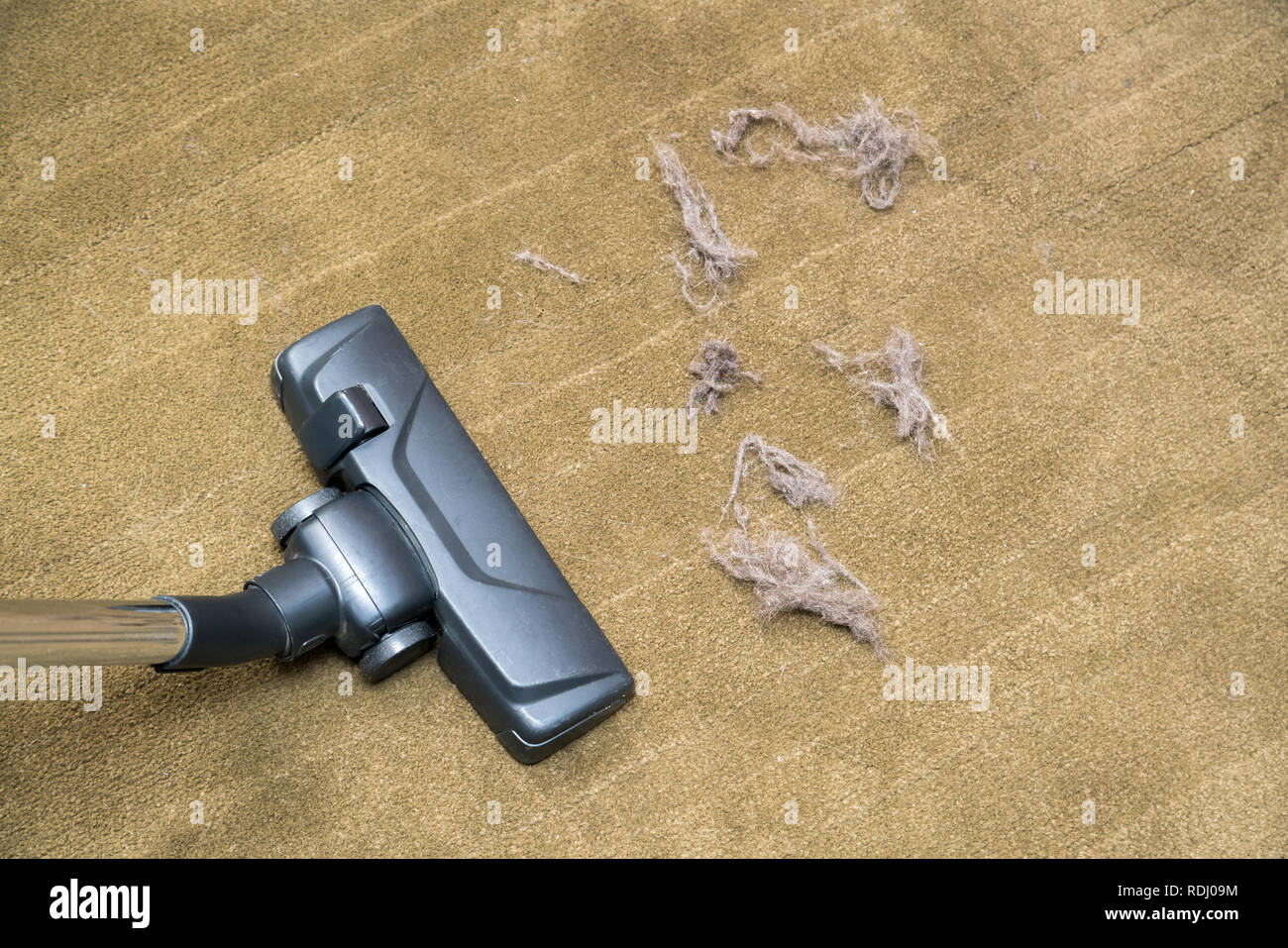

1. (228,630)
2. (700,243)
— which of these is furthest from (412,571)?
(700,243)

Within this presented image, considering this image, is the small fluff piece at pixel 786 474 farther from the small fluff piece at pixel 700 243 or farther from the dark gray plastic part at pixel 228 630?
the dark gray plastic part at pixel 228 630

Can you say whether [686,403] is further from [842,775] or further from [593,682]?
[842,775]

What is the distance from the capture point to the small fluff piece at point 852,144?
1.45 metres

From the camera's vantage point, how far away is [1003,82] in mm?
1501

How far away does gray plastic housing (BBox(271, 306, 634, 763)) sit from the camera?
1.16m

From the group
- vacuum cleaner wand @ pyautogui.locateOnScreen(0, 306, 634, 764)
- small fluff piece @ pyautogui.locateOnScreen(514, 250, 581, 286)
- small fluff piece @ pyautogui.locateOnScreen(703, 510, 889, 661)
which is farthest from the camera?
small fluff piece @ pyautogui.locateOnScreen(514, 250, 581, 286)

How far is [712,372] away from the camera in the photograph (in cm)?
136

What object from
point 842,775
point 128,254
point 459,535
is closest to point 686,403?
point 459,535

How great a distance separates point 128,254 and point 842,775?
3.63ft

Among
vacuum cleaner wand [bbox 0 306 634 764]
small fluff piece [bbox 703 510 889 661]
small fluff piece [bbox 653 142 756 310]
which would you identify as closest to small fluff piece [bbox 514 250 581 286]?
small fluff piece [bbox 653 142 756 310]

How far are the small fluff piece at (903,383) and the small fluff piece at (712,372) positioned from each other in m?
0.12

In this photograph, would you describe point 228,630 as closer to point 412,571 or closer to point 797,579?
point 412,571

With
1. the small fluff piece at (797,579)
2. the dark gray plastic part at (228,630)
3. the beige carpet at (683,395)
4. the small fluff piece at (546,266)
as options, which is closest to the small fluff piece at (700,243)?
the beige carpet at (683,395)

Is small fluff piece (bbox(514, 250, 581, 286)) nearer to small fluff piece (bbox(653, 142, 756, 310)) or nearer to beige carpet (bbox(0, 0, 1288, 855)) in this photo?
beige carpet (bbox(0, 0, 1288, 855))
